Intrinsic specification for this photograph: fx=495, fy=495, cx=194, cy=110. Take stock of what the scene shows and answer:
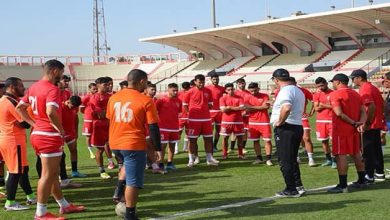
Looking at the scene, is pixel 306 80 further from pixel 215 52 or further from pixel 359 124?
pixel 359 124

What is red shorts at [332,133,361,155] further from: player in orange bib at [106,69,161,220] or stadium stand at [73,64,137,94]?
stadium stand at [73,64,137,94]

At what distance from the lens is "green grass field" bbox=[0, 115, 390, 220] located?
634cm

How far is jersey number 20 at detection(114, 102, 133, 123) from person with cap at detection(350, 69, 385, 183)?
4.07 meters

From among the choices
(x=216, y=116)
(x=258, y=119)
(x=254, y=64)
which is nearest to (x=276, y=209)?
(x=258, y=119)

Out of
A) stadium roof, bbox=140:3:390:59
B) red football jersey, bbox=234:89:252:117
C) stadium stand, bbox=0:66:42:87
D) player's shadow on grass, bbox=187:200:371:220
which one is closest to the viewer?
player's shadow on grass, bbox=187:200:371:220

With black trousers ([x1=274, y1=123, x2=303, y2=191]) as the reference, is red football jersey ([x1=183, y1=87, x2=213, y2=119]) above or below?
above

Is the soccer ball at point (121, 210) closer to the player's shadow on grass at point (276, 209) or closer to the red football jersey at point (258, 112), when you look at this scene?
the player's shadow on grass at point (276, 209)

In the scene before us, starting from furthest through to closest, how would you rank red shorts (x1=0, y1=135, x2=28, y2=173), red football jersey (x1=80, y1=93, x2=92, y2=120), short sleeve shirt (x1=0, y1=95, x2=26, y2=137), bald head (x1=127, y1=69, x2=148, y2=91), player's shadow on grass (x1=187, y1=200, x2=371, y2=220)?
1. red football jersey (x1=80, y1=93, x2=92, y2=120)
2. short sleeve shirt (x1=0, y1=95, x2=26, y2=137)
3. red shorts (x1=0, y1=135, x2=28, y2=173)
4. player's shadow on grass (x1=187, y1=200, x2=371, y2=220)
5. bald head (x1=127, y1=69, x2=148, y2=91)

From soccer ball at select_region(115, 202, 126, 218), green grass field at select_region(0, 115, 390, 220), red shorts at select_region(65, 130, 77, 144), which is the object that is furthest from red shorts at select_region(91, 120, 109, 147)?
soccer ball at select_region(115, 202, 126, 218)

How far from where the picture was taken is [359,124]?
7445mm

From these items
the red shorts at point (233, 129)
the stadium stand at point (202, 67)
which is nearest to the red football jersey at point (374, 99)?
the red shorts at point (233, 129)

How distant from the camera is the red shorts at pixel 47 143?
607 cm

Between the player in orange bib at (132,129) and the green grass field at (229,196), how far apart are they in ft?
2.41

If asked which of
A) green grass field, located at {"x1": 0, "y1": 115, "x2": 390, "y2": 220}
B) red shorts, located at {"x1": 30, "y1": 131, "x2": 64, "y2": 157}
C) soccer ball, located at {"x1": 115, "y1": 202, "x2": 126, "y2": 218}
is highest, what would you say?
red shorts, located at {"x1": 30, "y1": 131, "x2": 64, "y2": 157}
